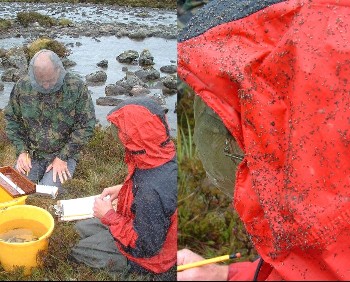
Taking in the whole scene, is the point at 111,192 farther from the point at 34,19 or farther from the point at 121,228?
the point at 34,19

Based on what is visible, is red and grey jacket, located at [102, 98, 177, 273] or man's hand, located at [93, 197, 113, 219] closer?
red and grey jacket, located at [102, 98, 177, 273]

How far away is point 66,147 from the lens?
177 cm

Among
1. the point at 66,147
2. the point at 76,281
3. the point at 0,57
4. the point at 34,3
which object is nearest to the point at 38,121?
the point at 66,147

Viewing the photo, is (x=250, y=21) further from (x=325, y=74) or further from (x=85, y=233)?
(x=85, y=233)

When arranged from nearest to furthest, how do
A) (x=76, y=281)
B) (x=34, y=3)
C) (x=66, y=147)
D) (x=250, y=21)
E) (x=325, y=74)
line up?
(x=325, y=74) → (x=250, y=21) → (x=76, y=281) → (x=34, y=3) → (x=66, y=147)

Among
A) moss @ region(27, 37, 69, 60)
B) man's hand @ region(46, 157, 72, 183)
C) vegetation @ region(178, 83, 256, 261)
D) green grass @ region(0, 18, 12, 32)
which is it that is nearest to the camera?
green grass @ region(0, 18, 12, 32)

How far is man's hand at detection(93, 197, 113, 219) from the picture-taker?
1.46m

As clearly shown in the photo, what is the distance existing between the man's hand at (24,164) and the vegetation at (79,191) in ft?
0.19

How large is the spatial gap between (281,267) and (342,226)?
0.16m

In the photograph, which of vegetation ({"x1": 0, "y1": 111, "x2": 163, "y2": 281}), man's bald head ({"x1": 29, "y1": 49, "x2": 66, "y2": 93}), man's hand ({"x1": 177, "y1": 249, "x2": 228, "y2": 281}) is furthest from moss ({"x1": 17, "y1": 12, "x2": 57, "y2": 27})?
man's hand ({"x1": 177, "y1": 249, "x2": 228, "y2": 281})

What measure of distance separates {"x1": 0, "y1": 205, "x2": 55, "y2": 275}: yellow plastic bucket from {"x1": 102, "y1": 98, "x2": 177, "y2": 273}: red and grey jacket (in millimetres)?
206

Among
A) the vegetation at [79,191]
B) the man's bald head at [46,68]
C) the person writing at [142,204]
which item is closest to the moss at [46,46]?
the man's bald head at [46,68]

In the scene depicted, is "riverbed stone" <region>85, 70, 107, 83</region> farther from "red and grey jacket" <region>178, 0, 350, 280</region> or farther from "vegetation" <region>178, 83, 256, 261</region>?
"red and grey jacket" <region>178, 0, 350, 280</region>

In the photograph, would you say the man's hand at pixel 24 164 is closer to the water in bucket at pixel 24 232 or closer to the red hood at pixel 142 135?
the water in bucket at pixel 24 232
